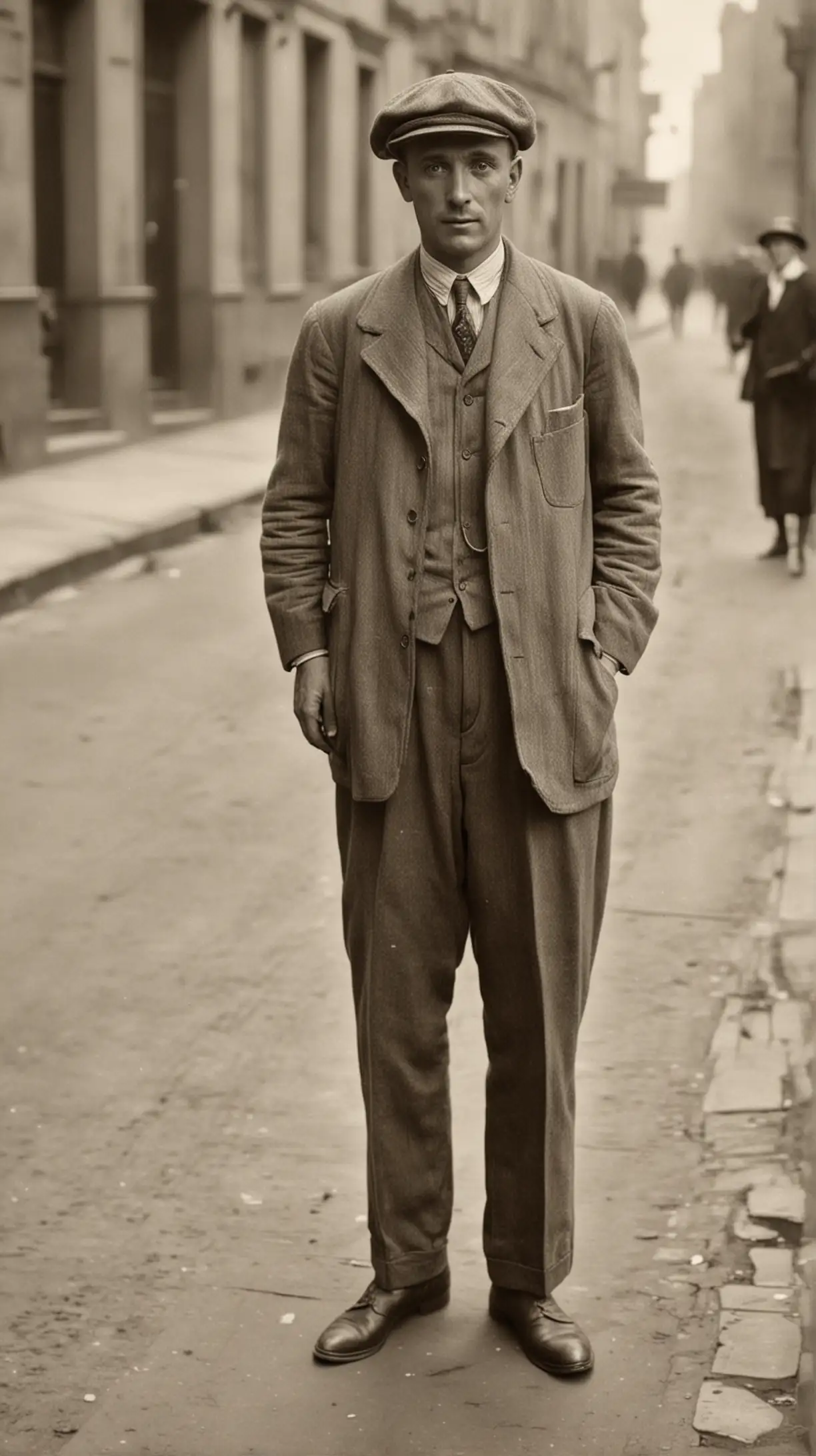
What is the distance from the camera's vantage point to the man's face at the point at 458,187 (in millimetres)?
3469

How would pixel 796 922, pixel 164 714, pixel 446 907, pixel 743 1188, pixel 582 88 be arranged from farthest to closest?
pixel 582 88
pixel 164 714
pixel 796 922
pixel 743 1188
pixel 446 907

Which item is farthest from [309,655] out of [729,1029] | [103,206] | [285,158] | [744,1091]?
[285,158]

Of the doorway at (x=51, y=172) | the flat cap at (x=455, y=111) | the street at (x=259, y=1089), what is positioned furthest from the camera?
the doorway at (x=51, y=172)

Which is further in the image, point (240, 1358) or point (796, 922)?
point (796, 922)

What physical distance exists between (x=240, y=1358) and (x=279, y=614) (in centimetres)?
128

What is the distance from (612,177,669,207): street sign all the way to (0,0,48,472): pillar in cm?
3890

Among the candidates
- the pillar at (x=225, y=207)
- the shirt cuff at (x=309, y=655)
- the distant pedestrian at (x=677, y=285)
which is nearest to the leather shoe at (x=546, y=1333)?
the shirt cuff at (x=309, y=655)

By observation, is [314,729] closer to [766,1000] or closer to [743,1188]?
[743,1188]

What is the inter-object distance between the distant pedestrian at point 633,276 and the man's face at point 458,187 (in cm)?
4224

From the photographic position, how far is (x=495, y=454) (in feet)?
11.6

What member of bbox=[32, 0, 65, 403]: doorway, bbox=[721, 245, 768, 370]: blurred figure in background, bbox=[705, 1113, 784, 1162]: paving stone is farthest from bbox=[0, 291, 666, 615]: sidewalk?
bbox=[721, 245, 768, 370]: blurred figure in background

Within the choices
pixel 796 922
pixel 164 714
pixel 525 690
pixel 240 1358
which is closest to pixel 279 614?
pixel 525 690

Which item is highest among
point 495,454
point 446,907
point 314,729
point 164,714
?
point 495,454

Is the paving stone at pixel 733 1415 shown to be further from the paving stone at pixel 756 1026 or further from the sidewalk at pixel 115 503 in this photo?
the sidewalk at pixel 115 503
